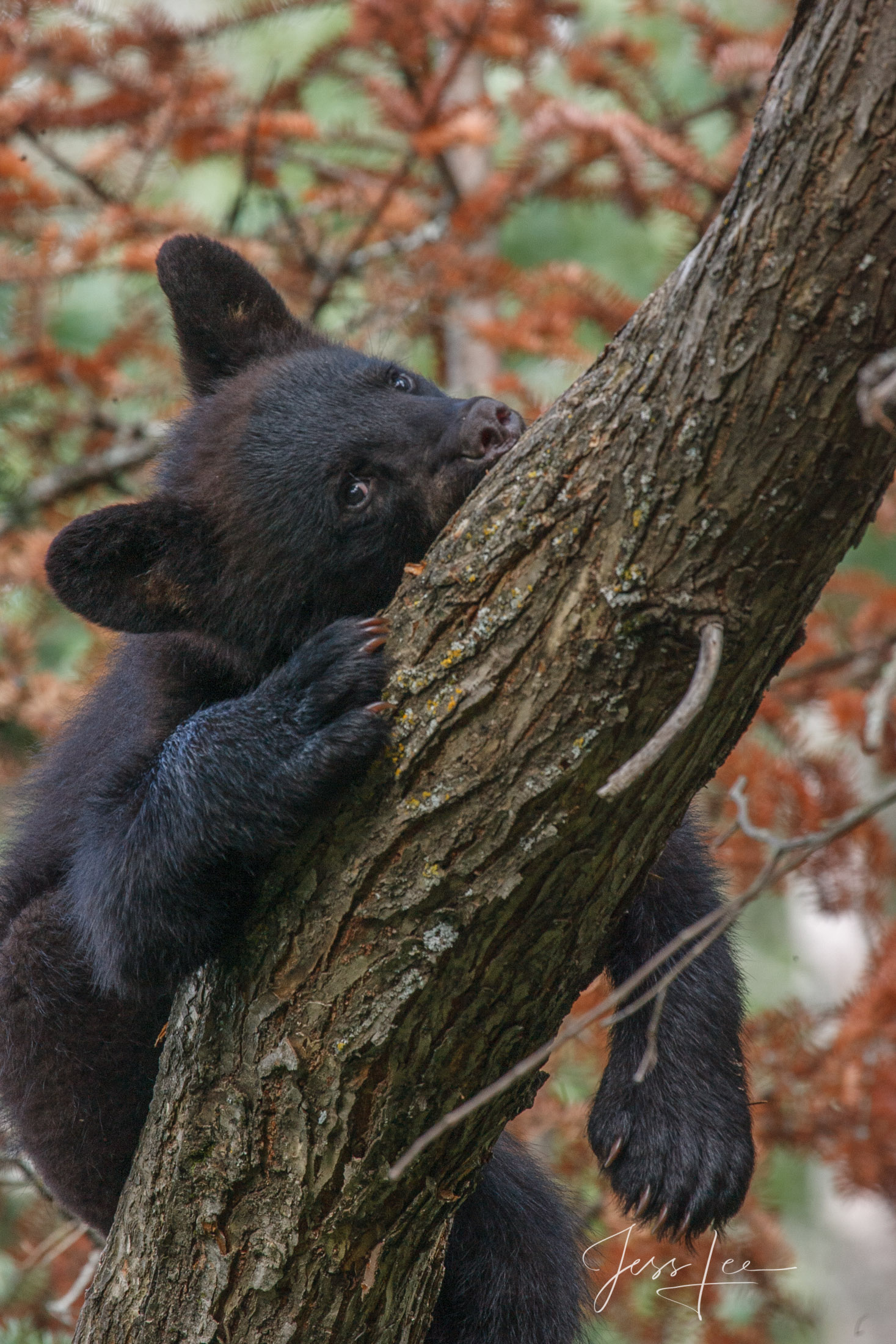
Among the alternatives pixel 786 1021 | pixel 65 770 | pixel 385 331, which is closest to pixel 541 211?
pixel 385 331

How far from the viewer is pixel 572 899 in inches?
94.3

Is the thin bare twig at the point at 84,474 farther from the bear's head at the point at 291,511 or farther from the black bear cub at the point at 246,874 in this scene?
the bear's head at the point at 291,511

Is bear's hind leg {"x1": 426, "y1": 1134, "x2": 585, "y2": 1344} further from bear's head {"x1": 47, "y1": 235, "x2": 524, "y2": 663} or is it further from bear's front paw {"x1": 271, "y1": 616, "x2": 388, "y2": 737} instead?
bear's head {"x1": 47, "y1": 235, "x2": 524, "y2": 663}

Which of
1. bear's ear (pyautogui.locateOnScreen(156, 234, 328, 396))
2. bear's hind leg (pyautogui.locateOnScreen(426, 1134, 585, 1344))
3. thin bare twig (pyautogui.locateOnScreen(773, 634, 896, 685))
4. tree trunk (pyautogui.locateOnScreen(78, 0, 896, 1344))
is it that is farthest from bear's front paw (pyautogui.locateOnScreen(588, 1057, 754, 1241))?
thin bare twig (pyautogui.locateOnScreen(773, 634, 896, 685))

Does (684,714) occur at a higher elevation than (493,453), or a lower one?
lower

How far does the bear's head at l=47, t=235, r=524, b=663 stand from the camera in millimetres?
3303

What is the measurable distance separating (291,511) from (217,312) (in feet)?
3.48

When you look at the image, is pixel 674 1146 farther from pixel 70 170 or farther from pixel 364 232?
pixel 70 170

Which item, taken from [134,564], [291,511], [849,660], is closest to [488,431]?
[291,511]

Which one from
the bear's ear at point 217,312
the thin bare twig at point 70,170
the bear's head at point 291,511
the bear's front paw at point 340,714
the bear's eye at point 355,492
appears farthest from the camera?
the thin bare twig at point 70,170

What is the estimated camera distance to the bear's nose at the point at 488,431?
3.24m

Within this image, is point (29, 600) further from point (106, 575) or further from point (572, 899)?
point (572, 899)

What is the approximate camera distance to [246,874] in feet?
9.59

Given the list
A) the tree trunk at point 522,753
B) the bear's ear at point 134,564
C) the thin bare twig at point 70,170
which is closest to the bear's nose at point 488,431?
the tree trunk at point 522,753
